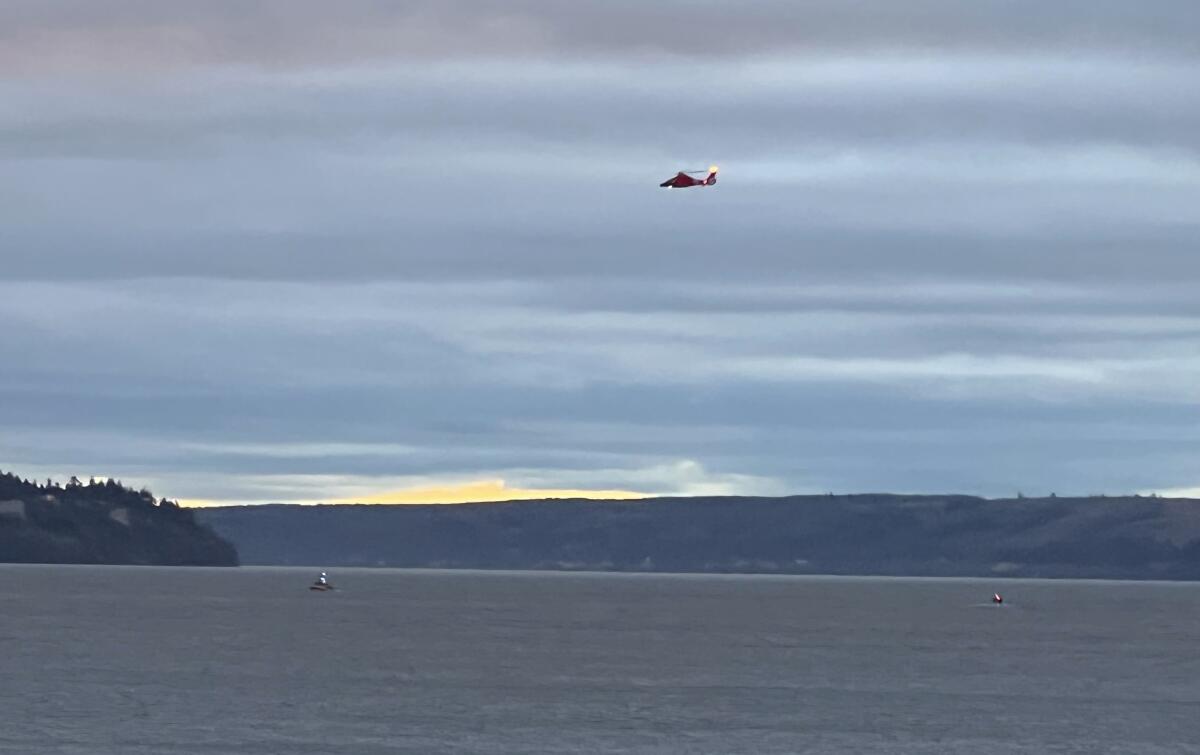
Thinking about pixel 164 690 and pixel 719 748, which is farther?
pixel 164 690

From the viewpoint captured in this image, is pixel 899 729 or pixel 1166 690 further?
pixel 1166 690

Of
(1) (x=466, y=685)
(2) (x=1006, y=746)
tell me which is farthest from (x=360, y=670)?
(2) (x=1006, y=746)

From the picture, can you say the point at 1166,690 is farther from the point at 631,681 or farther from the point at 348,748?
the point at 348,748

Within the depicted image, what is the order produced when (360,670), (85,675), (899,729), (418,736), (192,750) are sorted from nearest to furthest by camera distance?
(192,750) < (418,736) < (899,729) < (85,675) < (360,670)

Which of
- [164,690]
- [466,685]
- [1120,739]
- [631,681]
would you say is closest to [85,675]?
[164,690]

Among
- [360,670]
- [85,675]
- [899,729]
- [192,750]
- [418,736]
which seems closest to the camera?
[192,750]

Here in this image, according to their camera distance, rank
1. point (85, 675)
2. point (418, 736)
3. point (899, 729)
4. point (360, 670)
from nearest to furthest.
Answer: point (418, 736)
point (899, 729)
point (85, 675)
point (360, 670)

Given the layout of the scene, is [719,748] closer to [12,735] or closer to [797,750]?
[797,750]

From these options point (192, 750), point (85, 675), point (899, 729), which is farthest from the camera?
point (85, 675)
